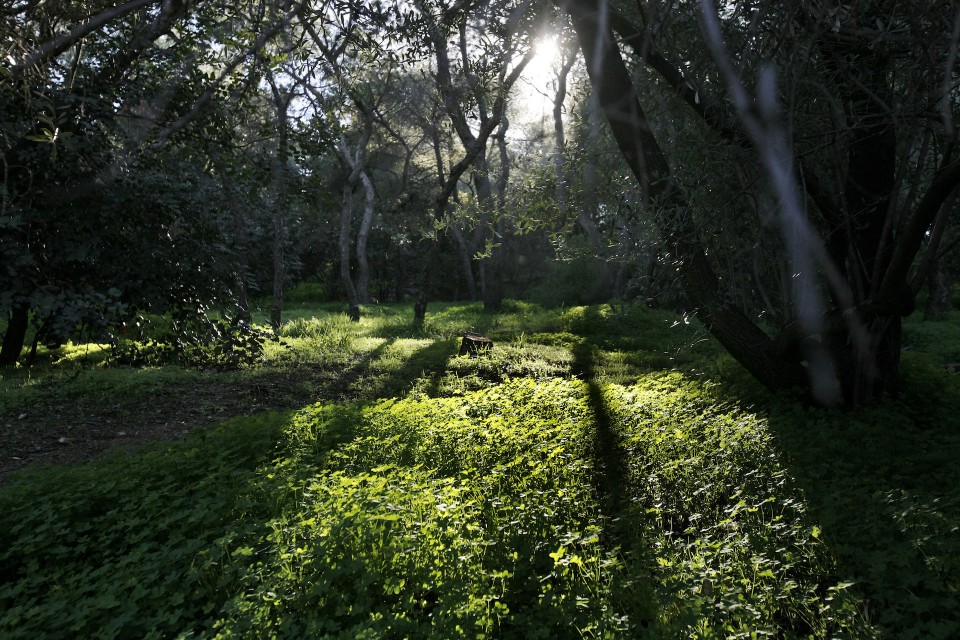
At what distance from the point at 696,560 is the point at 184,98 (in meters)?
7.61

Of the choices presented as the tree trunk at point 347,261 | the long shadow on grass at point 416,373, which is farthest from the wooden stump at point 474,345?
the tree trunk at point 347,261

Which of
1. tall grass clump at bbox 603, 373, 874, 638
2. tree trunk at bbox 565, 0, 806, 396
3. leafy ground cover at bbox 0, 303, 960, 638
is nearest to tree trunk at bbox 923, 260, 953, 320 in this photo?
leafy ground cover at bbox 0, 303, 960, 638

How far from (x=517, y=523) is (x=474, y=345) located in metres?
7.75

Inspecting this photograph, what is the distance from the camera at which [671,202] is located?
5.78m

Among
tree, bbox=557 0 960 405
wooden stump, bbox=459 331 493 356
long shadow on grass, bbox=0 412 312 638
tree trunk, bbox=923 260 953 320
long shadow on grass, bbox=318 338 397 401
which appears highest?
tree, bbox=557 0 960 405

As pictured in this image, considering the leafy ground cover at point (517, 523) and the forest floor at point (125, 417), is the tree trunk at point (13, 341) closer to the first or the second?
the forest floor at point (125, 417)

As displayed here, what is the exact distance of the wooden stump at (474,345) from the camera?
39.2 feet

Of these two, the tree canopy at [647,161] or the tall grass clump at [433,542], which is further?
the tree canopy at [647,161]

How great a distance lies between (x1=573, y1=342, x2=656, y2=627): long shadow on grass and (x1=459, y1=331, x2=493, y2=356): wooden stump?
4.24 meters

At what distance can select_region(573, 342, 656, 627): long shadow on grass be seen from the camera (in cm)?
364

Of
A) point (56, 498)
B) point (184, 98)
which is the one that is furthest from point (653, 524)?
point (184, 98)

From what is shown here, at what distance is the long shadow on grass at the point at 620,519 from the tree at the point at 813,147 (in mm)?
1580

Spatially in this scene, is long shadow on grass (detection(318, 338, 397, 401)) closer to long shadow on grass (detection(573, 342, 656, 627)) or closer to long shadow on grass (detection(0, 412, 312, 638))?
long shadow on grass (detection(0, 412, 312, 638))

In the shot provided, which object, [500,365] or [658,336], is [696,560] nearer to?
[500,365]
